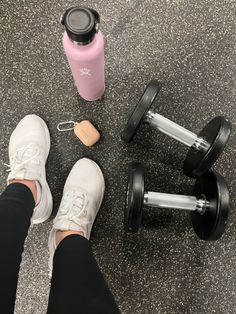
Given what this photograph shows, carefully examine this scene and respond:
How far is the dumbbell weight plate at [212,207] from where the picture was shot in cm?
76

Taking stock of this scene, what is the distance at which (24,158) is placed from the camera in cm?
92

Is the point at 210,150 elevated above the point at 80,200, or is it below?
above

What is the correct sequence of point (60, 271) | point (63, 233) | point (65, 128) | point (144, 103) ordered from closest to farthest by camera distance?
point (60, 271) → point (144, 103) → point (63, 233) → point (65, 128)

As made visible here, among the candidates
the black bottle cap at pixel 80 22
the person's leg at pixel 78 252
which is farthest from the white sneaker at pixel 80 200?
the black bottle cap at pixel 80 22

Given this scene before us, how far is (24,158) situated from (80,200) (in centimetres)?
19

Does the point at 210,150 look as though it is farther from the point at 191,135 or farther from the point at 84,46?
the point at 84,46

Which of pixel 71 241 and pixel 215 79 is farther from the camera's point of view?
pixel 215 79

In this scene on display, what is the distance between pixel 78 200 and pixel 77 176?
73 mm

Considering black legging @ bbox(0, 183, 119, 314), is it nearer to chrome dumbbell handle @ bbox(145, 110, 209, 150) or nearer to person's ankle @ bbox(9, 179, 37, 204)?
person's ankle @ bbox(9, 179, 37, 204)

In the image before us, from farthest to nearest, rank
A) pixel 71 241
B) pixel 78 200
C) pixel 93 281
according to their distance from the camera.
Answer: pixel 78 200 → pixel 71 241 → pixel 93 281

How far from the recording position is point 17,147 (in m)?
0.95

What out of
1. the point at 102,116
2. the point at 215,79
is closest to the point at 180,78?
the point at 215,79

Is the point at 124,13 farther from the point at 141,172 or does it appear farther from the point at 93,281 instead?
the point at 93,281

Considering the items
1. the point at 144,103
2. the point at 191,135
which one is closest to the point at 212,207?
the point at 191,135
